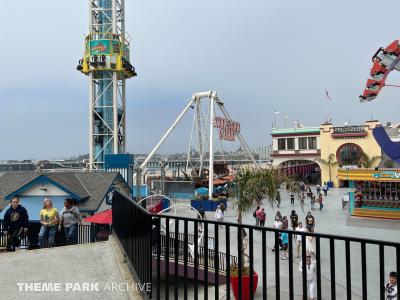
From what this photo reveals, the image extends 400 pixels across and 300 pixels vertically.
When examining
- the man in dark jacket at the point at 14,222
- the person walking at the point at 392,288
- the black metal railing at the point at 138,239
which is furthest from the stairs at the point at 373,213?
the black metal railing at the point at 138,239

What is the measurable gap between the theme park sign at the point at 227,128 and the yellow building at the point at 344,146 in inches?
442

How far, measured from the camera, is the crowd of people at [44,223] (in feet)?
27.2

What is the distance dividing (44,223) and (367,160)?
42.2 m

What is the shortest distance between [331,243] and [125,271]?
3446 mm

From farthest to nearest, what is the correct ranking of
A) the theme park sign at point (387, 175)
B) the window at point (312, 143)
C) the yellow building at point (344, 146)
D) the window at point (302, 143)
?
the window at point (302, 143) → the window at point (312, 143) → the yellow building at point (344, 146) → the theme park sign at point (387, 175)

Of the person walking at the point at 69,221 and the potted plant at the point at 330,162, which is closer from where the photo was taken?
the person walking at the point at 69,221

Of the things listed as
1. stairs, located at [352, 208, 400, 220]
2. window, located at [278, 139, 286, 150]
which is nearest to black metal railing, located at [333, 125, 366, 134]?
window, located at [278, 139, 286, 150]

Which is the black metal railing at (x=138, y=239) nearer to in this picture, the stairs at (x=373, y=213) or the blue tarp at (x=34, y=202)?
the blue tarp at (x=34, y=202)

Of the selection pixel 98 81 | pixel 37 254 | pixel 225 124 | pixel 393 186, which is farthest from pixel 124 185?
pixel 98 81

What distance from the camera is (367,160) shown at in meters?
43.5

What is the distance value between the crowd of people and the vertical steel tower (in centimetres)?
3682

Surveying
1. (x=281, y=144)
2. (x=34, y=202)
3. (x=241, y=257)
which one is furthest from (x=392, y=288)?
(x=281, y=144)

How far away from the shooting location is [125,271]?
5.24m

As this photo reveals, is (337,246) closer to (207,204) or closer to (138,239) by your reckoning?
(138,239)
